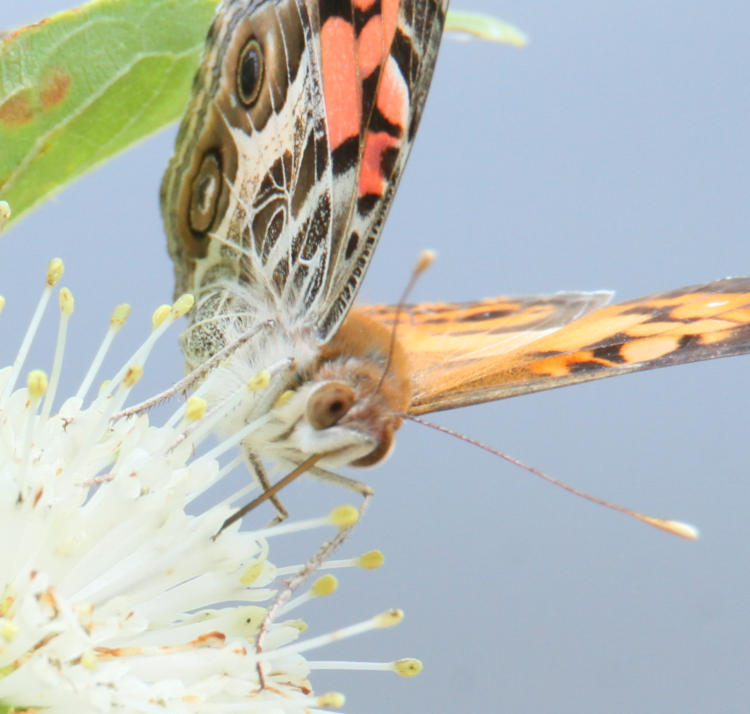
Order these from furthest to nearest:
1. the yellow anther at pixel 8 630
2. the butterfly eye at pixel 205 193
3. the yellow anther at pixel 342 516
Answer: the butterfly eye at pixel 205 193, the yellow anther at pixel 342 516, the yellow anther at pixel 8 630

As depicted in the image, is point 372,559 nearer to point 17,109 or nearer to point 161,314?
point 161,314

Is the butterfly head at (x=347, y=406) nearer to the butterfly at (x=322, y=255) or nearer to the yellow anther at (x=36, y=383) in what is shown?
the butterfly at (x=322, y=255)

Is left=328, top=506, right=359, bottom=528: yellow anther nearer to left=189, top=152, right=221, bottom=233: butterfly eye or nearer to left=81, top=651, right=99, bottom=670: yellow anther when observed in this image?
left=81, top=651, right=99, bottom=670: yellow anther

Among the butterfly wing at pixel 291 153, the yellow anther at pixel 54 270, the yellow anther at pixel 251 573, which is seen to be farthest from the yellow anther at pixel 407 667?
the yellow anther at pixel 54 270

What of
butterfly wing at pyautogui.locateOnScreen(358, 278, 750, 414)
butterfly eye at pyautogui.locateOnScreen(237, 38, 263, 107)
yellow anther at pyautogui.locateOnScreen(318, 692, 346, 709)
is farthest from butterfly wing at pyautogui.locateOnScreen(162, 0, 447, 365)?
yellow anther at pyautogui.locateOnScreen(318, 692, 346, 709)

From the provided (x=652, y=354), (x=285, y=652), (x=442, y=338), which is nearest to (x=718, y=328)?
(x=652, y=354)

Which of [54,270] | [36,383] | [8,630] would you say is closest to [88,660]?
[8,630]
